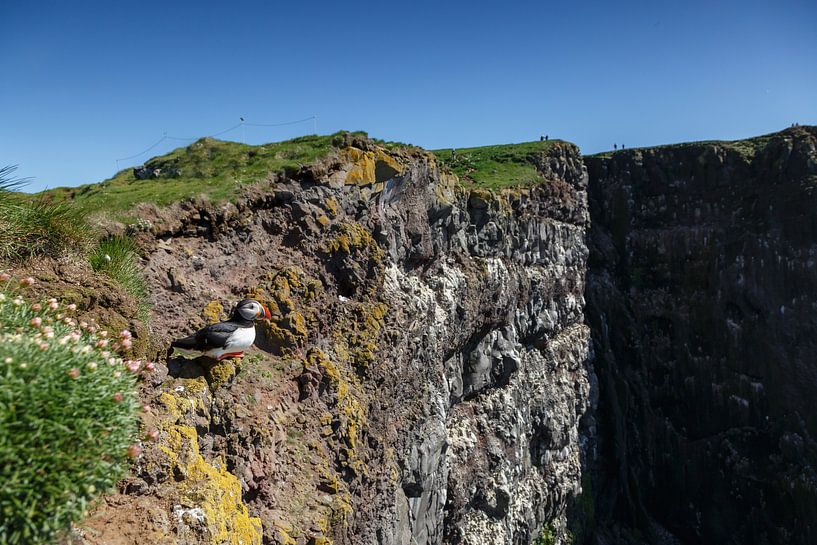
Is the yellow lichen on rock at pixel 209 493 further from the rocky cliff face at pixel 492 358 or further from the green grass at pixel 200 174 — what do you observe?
the green grass at pixel 200 174

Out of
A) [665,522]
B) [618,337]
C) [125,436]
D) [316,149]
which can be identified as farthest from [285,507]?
[665,522]

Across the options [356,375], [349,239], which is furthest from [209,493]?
[349,239]

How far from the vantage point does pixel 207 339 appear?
7867 mm

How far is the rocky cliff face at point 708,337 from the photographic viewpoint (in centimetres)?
3303

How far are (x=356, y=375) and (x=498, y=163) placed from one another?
21.5 meters

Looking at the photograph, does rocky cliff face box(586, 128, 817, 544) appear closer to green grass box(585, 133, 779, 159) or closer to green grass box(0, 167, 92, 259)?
green grass box(585, 133, 779, 159)

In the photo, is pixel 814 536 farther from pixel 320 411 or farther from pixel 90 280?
pixel 90 280

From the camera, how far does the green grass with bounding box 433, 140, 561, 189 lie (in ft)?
88.7

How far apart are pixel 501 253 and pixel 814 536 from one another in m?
29.1

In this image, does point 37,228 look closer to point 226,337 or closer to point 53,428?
point 226,337

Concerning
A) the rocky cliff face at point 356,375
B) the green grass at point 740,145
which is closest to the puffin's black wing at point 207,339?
the rocky cliff face at point 356,375

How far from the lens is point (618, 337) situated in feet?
125

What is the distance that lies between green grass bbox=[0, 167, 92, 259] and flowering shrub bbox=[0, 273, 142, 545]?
9.73 feet

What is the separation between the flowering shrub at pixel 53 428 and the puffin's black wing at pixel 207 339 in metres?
2.84
